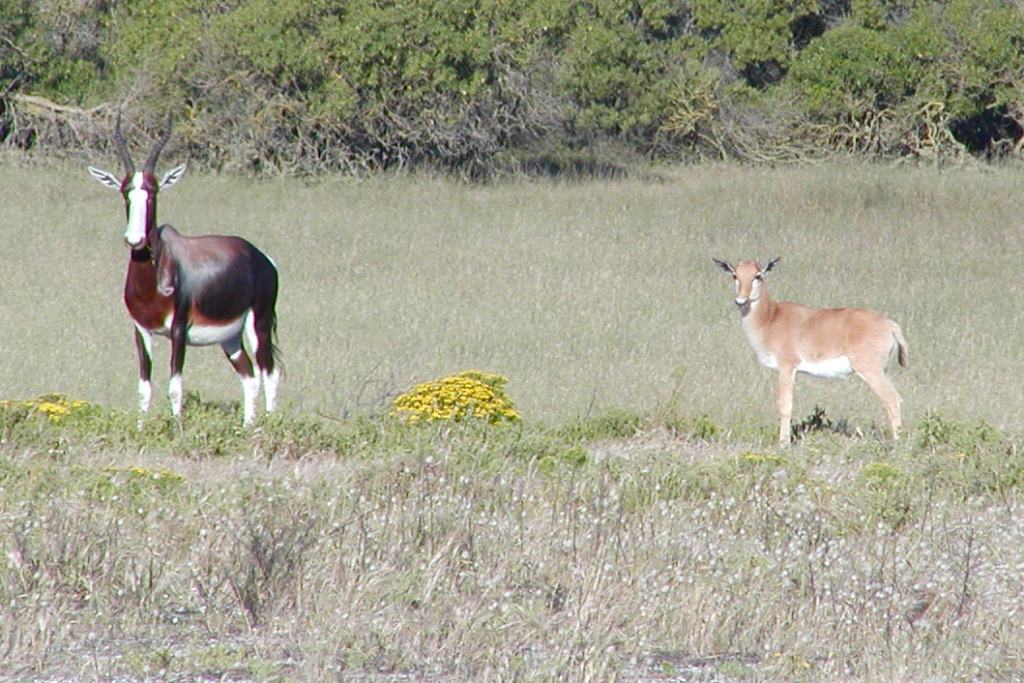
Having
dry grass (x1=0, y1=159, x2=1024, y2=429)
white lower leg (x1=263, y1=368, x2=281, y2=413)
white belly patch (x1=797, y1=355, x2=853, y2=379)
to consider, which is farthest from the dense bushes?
white belly patch (x1=797, y1=355, x2=853, y2=379)

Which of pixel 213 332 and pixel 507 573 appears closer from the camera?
pixel 507 573

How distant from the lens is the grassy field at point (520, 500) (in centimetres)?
647

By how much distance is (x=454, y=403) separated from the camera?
11.6 meters

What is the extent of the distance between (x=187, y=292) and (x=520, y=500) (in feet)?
13.9

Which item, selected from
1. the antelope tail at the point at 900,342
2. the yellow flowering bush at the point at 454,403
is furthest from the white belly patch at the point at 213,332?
the antelope tail at the point at 900,342

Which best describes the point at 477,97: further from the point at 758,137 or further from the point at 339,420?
the point at 339,420

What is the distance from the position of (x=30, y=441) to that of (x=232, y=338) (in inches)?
89.8

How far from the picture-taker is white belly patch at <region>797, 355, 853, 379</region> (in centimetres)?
1255

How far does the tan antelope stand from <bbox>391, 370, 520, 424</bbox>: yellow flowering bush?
197 centimetres

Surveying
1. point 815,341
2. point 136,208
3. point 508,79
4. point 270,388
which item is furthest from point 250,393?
point 508,79

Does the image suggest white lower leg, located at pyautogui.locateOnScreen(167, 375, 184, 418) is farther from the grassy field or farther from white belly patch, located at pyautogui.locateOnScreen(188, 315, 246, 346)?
white belly patch, located at pyautogui.locateOnScreen(188, 315, 246, 346)

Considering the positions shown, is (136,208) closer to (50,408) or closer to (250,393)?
(50,408)

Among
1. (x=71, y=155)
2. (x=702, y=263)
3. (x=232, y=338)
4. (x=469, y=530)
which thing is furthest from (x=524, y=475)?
(x=71, y=155)

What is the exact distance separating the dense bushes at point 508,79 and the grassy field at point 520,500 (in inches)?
329
